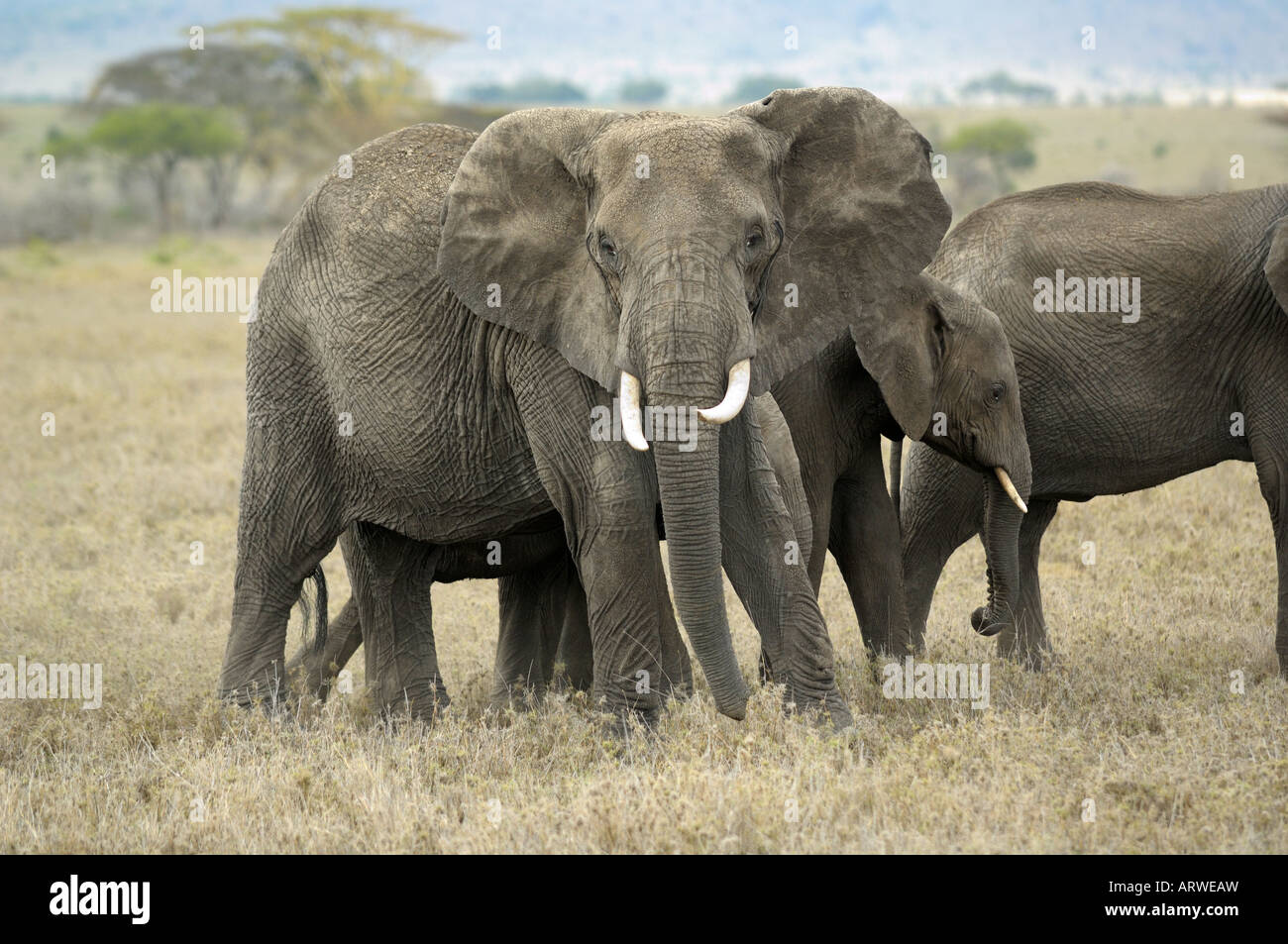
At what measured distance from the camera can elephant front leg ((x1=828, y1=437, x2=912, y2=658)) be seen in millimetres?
7758

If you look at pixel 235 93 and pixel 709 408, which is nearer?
pixel 709 408

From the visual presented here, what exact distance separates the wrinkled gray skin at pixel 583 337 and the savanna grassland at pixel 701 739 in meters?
0.43

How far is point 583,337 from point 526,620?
223 cm

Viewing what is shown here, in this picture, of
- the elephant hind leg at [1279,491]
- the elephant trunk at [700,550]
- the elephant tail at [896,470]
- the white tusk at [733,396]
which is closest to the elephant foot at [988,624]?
the elephant tail at [896,470]

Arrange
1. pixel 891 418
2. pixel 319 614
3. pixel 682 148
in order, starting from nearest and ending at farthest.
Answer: pixel 682 148 < pixel 891 418 < pixel 319 614

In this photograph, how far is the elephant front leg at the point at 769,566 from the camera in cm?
620

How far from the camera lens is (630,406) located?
18.2 feet

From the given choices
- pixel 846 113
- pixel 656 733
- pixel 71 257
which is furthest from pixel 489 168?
pixel 71 257

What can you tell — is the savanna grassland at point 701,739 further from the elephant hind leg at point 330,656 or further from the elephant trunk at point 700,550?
the elephant trunk at point 700,550

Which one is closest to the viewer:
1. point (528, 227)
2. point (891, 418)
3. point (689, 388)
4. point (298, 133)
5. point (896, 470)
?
point (689, 388)

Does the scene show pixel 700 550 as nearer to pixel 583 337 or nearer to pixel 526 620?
pixel 583 337

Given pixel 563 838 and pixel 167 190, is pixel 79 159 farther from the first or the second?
pixel 563 838

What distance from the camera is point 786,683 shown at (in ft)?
21.0

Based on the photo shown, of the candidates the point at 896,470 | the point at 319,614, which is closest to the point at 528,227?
the point at 319,614
